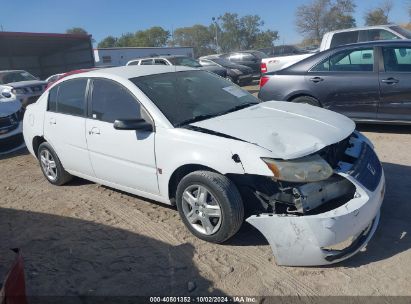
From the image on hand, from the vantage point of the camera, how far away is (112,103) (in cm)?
426

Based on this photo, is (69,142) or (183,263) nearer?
(183,263)

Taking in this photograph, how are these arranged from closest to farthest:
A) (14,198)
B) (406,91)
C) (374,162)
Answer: (374,162) < (14,198) < (406,91)

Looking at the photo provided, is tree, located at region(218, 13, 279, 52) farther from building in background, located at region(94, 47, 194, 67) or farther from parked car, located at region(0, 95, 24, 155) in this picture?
→ parked car, located at region(0, 95, 24, 155)

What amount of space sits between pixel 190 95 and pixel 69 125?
5.16 feet

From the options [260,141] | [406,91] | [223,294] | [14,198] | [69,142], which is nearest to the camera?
[223,294]

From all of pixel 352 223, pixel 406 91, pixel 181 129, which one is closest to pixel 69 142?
pixel 181 129

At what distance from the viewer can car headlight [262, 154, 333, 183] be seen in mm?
3035

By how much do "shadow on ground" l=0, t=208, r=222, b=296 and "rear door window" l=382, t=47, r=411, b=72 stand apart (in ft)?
15.4

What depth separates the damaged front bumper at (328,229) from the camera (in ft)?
9.55

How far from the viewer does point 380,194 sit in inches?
130

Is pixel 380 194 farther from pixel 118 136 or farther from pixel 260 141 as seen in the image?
pixel 118 136

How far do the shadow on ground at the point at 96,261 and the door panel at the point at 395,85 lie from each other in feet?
14.3

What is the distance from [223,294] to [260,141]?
122 cm

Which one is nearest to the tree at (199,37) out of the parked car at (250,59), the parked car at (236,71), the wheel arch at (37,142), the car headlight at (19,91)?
the parked car at (250,59)
